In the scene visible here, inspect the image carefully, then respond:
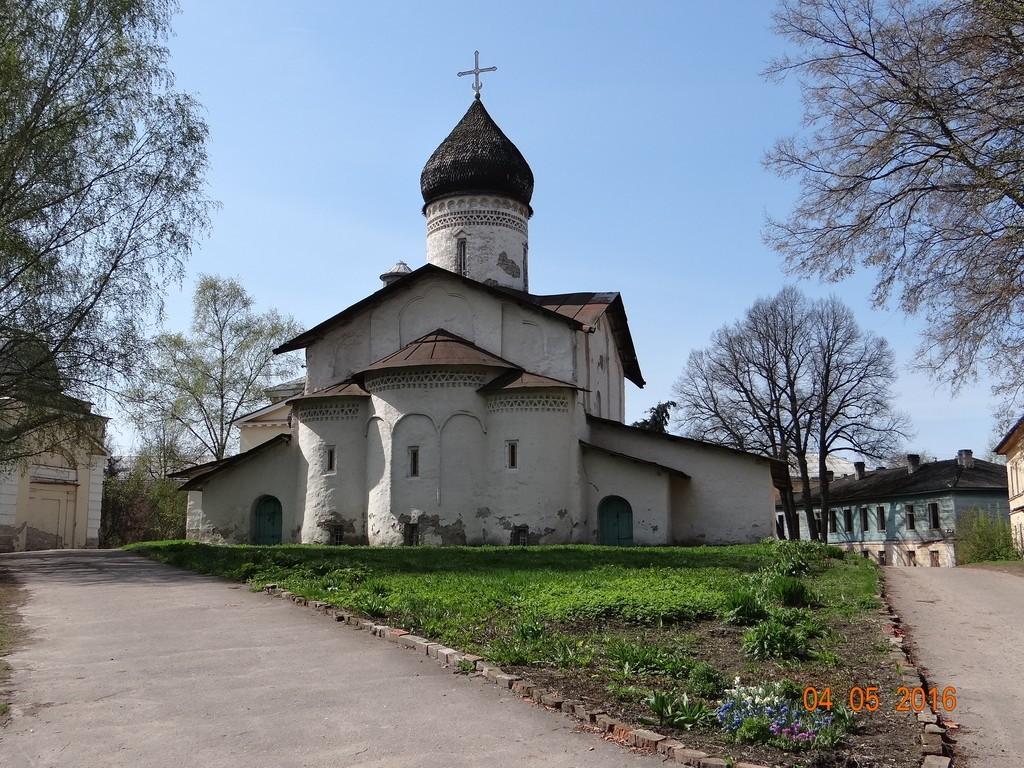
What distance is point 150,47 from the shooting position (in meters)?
18.4

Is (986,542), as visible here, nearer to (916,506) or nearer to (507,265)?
(507,265)

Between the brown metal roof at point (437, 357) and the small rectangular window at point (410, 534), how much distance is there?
387 cm

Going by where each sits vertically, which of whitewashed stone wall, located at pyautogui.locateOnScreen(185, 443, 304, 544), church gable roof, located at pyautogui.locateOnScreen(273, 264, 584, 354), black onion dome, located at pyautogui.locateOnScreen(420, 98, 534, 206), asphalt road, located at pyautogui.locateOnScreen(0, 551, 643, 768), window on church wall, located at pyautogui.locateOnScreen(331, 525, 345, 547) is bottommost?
asphalt road, located at pyautogui.locateOnScreen(0, 551, 643, 768)

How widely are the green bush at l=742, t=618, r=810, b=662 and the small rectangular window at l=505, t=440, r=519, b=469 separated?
14.9 m

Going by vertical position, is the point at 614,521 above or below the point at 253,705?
above

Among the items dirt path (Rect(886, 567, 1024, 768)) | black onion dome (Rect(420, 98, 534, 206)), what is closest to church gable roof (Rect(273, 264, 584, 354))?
black onion dome (Rect(420, 98, 534, 206))

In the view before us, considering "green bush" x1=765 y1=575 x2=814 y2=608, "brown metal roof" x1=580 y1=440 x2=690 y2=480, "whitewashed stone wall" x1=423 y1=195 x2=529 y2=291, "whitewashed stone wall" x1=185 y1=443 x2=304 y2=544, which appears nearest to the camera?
"green bush" x1=765 y1=575 x2=814 y2=608

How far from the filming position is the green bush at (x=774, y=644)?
7.14 m

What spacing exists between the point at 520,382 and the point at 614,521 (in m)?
4.47

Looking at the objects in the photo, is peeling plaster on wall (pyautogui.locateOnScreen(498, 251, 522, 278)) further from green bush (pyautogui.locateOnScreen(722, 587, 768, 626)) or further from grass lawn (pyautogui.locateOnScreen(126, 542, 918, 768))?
green bush (pyautogui.locateOnScreen(722, 587, 768, 626))

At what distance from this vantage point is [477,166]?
2770 centimetres

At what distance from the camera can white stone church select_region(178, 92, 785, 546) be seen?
22.1 m

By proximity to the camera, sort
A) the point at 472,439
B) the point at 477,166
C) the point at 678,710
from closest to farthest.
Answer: the point at 678,710 < the point at 472,439 < the point at 477,166

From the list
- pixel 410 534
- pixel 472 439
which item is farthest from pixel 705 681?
pixel 472 439
